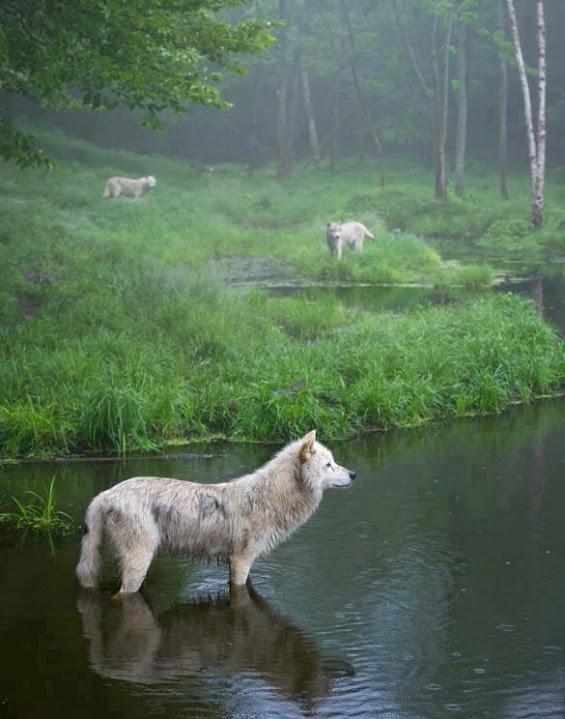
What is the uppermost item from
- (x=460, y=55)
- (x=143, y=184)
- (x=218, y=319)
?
(x=460, y=55)

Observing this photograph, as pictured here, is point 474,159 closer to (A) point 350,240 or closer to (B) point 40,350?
(A) point 350,240

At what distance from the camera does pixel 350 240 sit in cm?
2762

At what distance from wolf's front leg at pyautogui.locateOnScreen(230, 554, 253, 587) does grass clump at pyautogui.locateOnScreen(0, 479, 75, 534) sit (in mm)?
2065

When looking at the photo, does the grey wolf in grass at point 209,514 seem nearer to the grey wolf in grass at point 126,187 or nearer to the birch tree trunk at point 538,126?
the grey wolf in grass at point 126,187

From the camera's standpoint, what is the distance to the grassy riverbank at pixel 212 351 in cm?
1301

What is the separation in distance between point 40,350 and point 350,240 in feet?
45.7

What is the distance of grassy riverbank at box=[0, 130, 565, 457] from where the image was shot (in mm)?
13008

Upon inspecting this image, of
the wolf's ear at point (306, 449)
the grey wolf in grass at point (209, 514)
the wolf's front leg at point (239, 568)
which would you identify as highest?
the wolf's ear at point (306, 449)

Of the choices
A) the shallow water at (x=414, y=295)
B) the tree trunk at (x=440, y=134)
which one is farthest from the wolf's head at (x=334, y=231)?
the tree trunk at (x=440, y=134)

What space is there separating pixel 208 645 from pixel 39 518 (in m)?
2.89

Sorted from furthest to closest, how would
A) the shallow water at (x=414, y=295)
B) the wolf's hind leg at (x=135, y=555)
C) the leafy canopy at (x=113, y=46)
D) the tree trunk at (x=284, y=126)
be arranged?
the tree trunk at (x=284, y=126), the shallow water at (x=414, y=295), the leafy canopy at (x=113, y=46), the wolf's hind leg at (x=135, y=555)

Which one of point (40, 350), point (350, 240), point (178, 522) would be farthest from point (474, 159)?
point (178, 522)

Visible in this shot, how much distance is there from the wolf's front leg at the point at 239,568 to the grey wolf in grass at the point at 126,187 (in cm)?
2719

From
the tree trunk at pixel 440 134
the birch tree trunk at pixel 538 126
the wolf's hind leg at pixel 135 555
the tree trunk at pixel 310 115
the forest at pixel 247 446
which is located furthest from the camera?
the tree trunk at pixel 310 115
